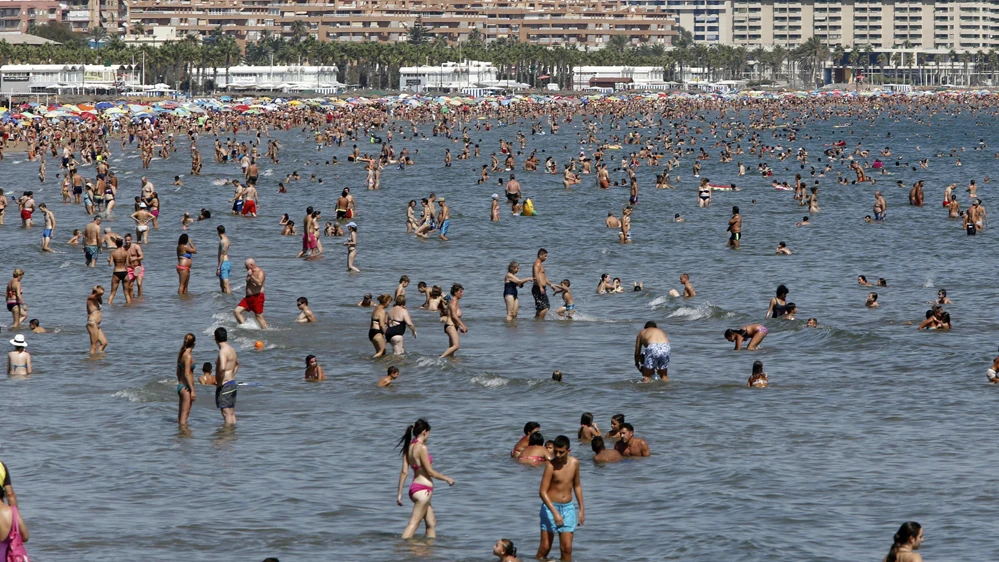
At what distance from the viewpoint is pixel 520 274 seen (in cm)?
3375

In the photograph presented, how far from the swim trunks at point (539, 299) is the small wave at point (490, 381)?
5.02 meters

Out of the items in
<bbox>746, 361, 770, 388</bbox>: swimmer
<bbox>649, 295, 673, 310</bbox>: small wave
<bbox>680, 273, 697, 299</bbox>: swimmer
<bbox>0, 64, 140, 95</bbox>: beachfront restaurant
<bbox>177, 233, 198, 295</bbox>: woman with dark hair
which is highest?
<bbox>0, 64, 140, 95</bbox>: beachfront restaurant

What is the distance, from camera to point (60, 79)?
465ft

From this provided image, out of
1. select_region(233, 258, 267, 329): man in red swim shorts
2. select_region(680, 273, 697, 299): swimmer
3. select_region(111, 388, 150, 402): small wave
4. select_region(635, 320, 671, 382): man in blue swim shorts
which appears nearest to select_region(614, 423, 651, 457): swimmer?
select_region(635, 320, 671, 382): man in blue swim shorts

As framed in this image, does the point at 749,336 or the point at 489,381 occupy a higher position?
the point at 749,336

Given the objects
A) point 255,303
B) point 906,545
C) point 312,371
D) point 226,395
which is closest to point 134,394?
point 312,371

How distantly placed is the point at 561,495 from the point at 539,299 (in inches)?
558

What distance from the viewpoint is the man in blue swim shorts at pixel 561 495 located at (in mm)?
12438

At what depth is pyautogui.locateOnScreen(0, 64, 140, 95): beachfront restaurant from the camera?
456 feet

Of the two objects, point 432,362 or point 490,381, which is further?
point 432,362

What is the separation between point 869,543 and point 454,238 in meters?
27.4

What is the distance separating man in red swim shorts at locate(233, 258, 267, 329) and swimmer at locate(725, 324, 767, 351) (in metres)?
7.93

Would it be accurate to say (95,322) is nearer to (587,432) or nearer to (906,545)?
(587,432)

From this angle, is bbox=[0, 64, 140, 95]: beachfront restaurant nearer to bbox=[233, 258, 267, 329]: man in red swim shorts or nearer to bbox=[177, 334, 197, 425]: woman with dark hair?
bbox=[233, 258, 267, 329]: man in red swim shorts
